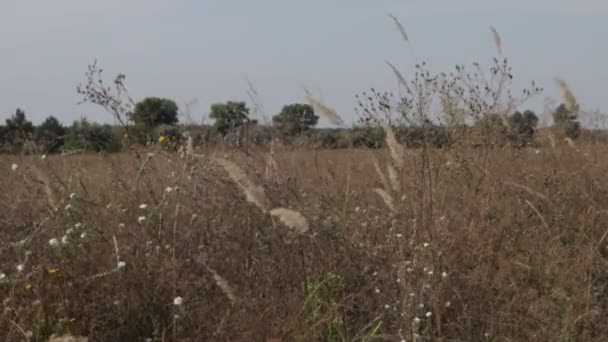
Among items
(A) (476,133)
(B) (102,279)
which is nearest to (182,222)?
(B) (102,279)

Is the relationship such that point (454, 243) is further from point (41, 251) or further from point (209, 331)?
point (41, 251)

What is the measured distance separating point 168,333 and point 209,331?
0.18 meters

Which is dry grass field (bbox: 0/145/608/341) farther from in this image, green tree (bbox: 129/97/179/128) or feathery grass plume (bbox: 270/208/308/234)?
green tree (bbox: 129/97/179/128)

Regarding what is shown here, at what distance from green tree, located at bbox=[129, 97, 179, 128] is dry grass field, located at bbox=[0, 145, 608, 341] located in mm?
830

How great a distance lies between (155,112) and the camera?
605cm

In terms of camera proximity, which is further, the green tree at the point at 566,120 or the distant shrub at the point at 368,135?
the green tree at the point at 566,120

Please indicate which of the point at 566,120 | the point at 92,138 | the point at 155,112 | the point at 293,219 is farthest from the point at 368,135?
the point at 293,219

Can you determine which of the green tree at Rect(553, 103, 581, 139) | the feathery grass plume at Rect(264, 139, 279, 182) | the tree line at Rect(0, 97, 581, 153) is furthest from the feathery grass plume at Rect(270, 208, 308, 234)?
the green tree at Rect(553, 103, 581, 139)

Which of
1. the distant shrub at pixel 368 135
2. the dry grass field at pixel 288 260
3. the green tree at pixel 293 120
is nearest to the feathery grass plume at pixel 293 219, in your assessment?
the dry grass field at pixel 288 260

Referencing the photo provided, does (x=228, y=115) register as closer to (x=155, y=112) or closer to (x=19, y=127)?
(x=155, y=112)

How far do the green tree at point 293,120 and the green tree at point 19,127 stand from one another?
2086 millimetres

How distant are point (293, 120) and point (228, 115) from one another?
0.63m

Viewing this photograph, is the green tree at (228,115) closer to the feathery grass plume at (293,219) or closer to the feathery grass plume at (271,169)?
the feathery grass plume at (271,169)

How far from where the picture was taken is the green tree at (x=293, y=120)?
618 cm
